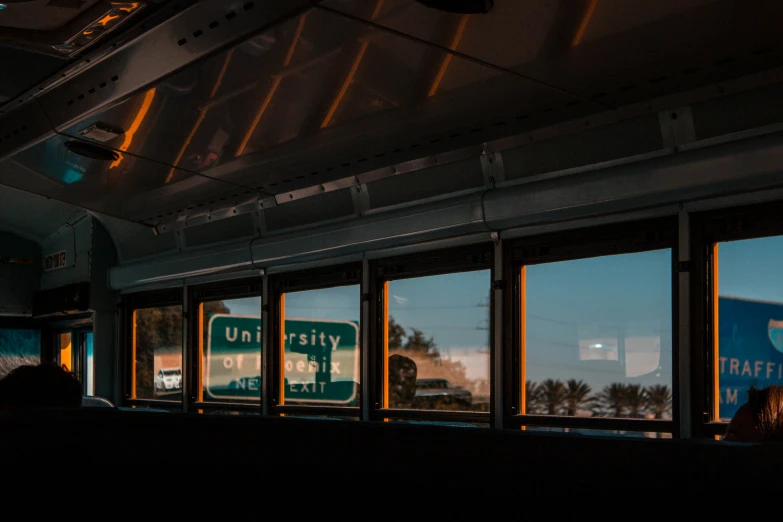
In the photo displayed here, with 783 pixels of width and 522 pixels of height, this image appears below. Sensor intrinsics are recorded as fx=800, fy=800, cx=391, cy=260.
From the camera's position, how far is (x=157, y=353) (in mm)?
7578

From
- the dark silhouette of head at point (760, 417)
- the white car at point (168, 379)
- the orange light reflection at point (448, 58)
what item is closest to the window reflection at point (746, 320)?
the dark silhouette of head at point (760, 417)

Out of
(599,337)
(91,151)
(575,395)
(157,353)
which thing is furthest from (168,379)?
(91,151)

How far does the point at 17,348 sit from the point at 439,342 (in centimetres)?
604

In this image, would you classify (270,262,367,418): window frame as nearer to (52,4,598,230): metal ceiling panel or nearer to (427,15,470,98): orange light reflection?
(52,4,598,230): metal ceiling panel

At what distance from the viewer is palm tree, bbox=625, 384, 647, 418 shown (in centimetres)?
365

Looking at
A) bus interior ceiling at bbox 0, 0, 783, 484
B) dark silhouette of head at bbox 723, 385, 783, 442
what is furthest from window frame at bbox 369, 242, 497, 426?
dark silhouette of head at bbox 723, 385, 783, 442

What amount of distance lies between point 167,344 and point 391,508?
7.08 meters

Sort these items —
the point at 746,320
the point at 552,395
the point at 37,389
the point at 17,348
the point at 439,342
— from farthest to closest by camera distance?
the point at 17,348 → the point at 439,342 → the point at 552,395 → the point at 746,320 → the point at 37,389

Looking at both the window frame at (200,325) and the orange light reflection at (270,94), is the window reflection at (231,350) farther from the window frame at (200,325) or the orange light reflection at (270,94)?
the orange light reflection at (270,94)

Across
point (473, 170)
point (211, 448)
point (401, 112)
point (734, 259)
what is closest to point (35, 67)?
point (473, 170)

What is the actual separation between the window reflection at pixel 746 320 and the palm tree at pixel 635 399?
342 millimetres

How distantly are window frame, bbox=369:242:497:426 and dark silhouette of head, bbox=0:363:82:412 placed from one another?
2.35 m

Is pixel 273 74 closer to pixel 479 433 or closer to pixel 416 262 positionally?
pixel 479 433

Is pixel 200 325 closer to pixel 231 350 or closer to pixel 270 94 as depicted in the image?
pixel 231 350
